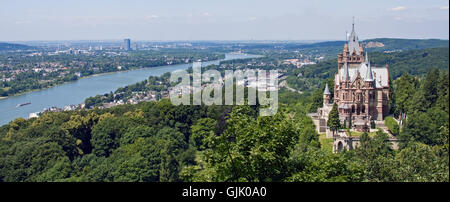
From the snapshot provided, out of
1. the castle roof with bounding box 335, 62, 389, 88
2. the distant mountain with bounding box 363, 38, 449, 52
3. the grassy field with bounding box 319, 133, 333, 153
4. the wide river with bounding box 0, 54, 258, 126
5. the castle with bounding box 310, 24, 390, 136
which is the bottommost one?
the wide river with bounding box 0, 54, 258, 126

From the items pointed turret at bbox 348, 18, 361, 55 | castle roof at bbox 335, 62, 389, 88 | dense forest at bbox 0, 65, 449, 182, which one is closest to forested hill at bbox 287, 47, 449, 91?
pointed turret at bbox 348, 18, 361, 55

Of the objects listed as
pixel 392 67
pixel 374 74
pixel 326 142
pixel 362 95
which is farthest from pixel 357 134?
pixel 392 67

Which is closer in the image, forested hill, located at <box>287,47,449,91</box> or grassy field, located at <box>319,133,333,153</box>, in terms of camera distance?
grassy field, located at <box>319,133,333,153</box>

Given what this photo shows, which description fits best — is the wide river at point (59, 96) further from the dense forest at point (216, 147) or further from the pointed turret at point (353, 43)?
the pointed turret at point (353, 43)

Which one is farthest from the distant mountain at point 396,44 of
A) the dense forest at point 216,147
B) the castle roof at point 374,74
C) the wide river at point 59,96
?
the dense forest at point 216,147

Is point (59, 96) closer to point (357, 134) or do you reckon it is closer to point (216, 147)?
point (357, 134)

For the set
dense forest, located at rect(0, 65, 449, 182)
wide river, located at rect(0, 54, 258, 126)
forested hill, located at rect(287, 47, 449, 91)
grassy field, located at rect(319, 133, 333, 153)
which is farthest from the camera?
forested hill, located at rect(287, 47, 449, 91)

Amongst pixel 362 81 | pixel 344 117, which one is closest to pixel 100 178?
pixel 344 117

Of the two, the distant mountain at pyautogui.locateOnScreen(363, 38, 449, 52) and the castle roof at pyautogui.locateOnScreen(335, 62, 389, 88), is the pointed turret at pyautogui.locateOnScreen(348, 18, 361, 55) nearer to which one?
the castle roof at pyautogui.locateOnScreen(335, 62, 389, 88)

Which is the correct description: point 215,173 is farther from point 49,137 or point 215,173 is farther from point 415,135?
point 49,137
